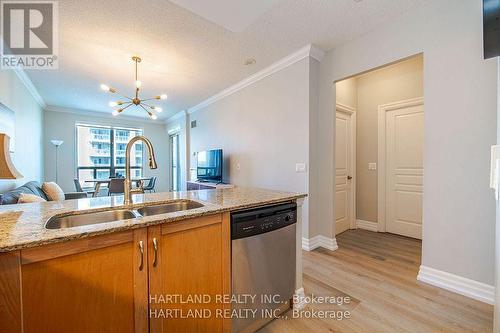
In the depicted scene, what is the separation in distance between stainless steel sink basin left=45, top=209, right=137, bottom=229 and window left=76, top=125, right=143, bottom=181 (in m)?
5.82

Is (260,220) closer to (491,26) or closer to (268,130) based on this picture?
(491,26)

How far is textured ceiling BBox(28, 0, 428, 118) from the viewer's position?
2115mm

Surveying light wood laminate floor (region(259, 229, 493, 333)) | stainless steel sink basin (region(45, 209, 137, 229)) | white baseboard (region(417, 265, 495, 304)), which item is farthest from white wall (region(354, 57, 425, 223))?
stainless steel sink basin (region(45, 209, 137, 229))

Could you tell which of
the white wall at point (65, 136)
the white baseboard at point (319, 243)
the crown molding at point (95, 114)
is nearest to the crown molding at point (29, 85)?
the crown molding at point (95, 114)

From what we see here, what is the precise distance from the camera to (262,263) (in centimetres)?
145

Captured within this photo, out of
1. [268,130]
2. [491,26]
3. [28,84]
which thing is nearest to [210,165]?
[268,130]

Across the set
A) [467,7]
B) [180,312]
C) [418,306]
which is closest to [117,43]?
[180,312]

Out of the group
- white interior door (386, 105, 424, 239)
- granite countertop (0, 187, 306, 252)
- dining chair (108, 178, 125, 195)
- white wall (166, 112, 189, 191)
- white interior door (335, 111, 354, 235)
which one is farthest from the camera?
white wall (166, 112, 189, 191)

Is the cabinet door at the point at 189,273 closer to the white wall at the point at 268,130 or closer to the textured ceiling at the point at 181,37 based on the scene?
the white wall at the point at 268,130

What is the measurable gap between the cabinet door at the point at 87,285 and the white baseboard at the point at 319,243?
88.0 inches

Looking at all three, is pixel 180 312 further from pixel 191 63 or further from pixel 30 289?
pixel 191 63

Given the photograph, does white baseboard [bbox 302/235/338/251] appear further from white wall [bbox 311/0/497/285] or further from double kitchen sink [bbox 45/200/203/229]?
double kitchen sink [bbox 45/200/203/229]

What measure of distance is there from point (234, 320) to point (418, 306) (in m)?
1.49

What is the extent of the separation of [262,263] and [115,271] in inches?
33.8
